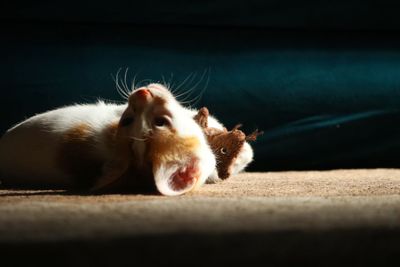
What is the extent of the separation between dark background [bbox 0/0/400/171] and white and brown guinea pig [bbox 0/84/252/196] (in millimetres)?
578

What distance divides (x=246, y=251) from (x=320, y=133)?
148 centimetres

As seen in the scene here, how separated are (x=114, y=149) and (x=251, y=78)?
883 mm

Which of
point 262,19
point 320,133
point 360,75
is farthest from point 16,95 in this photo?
point 360,75

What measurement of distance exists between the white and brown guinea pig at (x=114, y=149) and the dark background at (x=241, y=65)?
578 mm

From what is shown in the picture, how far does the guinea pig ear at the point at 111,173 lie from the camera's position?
138cm

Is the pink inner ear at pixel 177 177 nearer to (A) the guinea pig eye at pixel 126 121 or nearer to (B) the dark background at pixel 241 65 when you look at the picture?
(A) the guinea pig eye at pixel 126 121

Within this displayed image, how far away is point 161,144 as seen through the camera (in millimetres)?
1392

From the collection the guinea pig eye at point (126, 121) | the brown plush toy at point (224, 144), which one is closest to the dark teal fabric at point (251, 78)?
the brown plush toy at point (224, 144)

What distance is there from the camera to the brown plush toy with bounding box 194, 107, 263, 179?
1.67 meters

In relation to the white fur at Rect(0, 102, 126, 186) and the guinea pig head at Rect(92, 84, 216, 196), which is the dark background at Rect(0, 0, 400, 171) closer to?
the white fur at Rect(0, 102, 126, 186)

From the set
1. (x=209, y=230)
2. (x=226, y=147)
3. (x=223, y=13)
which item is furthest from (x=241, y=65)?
(x=209, y=230)

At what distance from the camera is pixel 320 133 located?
2.25 meters

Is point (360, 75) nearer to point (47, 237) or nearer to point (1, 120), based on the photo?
point (1, 120)

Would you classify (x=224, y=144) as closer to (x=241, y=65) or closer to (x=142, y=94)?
(x=142, y=94)
